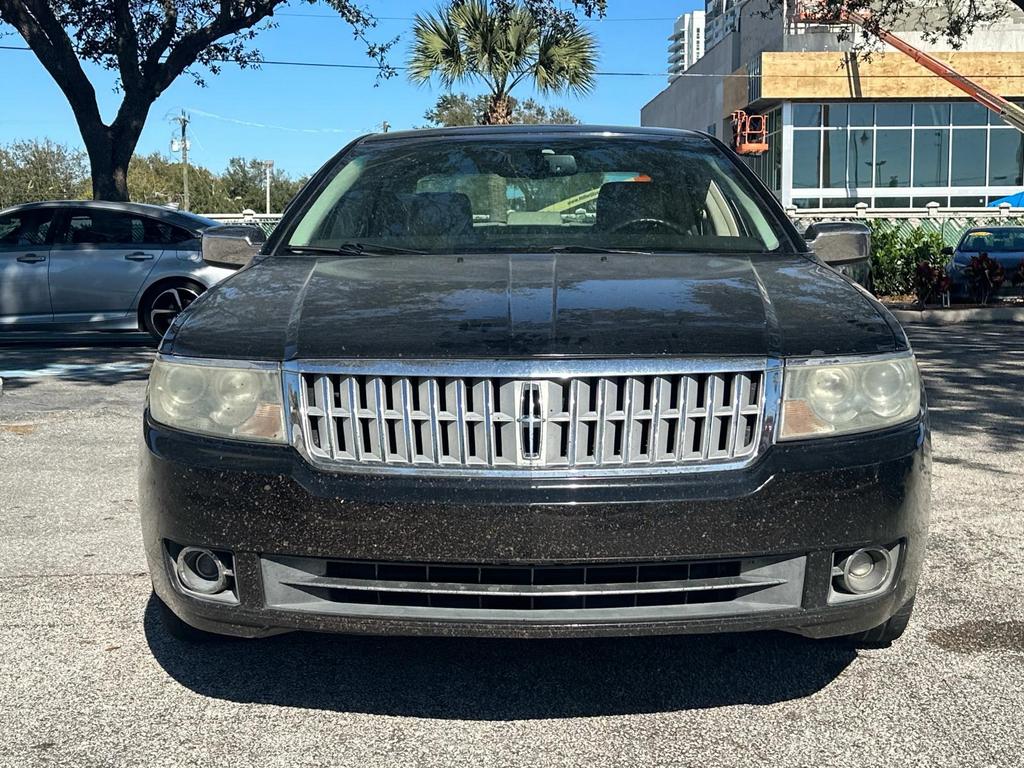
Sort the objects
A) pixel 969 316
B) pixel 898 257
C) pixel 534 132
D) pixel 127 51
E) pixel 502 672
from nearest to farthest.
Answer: pixel 502 672 → pixel 534 132 → pixel 127 51 → pixel 969 316 → pixel 898 257

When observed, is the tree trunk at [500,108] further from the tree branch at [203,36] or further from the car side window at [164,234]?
the car side window at [164,234]

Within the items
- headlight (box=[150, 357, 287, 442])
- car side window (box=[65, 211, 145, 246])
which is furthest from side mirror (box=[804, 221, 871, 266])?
car side window (box=[65, 211, 145, 246])

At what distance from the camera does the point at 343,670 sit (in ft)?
11.2

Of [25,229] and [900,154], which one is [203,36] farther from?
[900,154]

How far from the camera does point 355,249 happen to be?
3951 mm

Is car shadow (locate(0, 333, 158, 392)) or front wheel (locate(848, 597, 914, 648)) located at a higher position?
front wheel (locate(848, 597, 914, 648))

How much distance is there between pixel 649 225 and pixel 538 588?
5.90 feet

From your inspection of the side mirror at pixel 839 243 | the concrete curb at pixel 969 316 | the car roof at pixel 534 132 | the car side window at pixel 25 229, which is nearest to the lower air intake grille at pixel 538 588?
the side mirror at pixel 839 243

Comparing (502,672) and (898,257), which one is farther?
(898,257)

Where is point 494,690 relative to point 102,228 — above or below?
below

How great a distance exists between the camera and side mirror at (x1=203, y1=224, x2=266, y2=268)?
14.6 feet

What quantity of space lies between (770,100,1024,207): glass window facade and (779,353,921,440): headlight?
125 feet

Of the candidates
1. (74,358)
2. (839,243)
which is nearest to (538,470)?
(839,243)

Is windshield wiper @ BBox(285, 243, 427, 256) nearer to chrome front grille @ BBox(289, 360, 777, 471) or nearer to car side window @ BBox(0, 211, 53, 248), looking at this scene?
chrome front grille @ BBox(289, 360, 777, 471)
